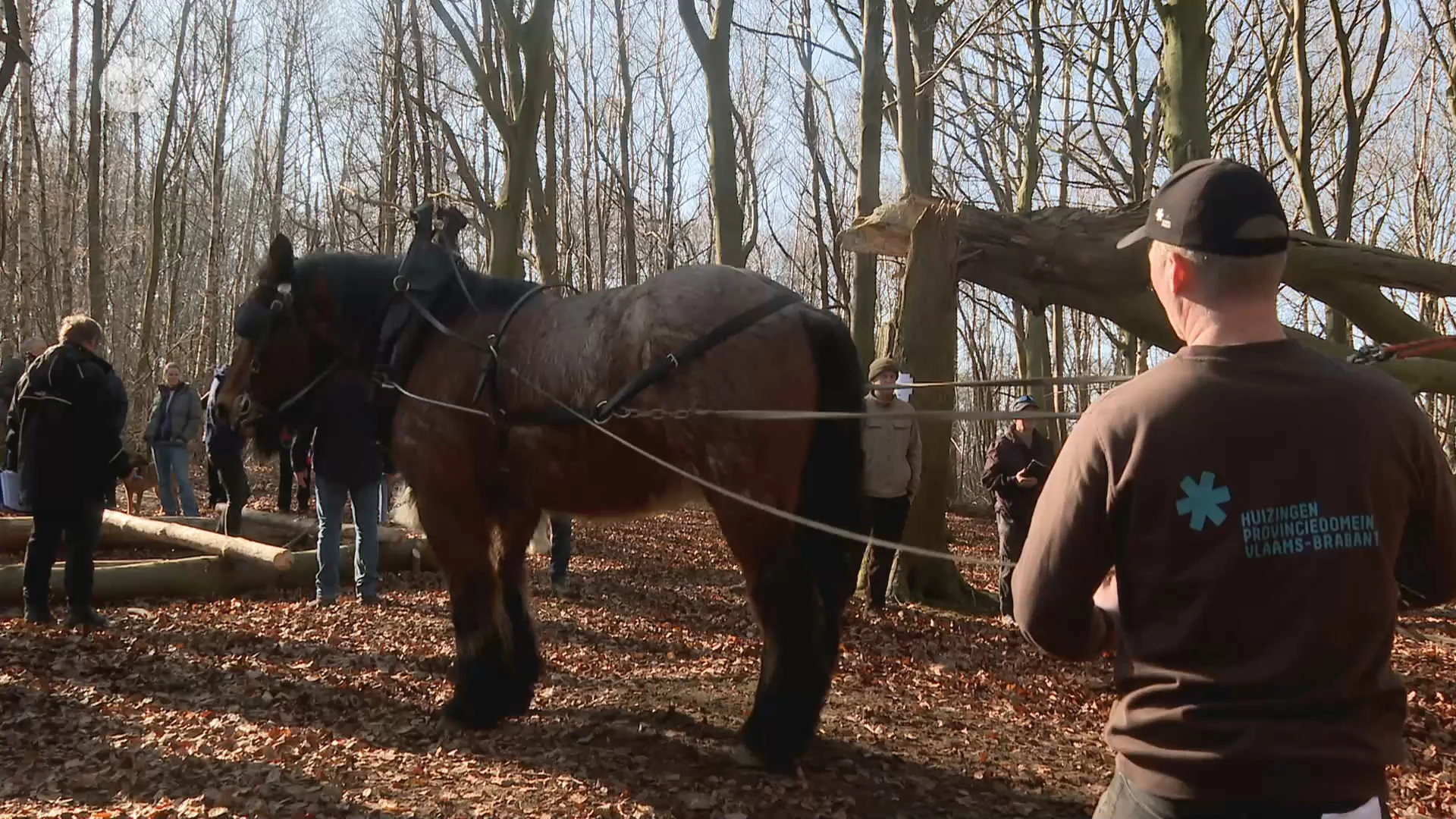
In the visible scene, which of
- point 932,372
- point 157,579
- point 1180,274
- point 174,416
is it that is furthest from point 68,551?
point 1180,274

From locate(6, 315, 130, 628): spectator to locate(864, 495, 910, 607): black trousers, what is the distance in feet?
17.8

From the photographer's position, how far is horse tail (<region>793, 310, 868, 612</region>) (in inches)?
151

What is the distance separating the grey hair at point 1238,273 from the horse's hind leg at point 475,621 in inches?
141

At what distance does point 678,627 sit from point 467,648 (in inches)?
105

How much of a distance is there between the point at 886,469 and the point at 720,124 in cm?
509

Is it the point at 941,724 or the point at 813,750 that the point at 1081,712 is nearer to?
the point at 941,724

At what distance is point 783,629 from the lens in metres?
3.64

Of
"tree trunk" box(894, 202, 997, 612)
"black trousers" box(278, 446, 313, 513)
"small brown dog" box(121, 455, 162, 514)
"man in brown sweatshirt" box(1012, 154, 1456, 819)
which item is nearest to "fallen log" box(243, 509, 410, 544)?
"black trousers" box(278, 446, 313, 513)

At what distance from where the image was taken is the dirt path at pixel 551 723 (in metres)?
3.63

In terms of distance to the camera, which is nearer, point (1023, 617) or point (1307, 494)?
point (1307, 494)

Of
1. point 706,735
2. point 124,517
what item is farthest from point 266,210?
point 706,735

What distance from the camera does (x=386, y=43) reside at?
2148 centimetres

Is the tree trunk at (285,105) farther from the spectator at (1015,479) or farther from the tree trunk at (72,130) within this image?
the spectator at (1015,479)

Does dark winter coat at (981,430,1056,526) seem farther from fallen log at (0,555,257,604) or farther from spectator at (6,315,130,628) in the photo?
spectator at (6,315,130,628)
